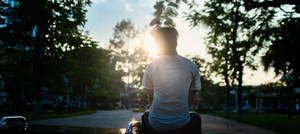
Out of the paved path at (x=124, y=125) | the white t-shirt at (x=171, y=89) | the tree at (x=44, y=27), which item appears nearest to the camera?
the white t-shirt at (x=171, y=89)

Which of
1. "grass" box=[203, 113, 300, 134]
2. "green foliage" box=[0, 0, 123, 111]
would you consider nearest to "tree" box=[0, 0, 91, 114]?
"green foliage" box=[0, 0, 123, 111]

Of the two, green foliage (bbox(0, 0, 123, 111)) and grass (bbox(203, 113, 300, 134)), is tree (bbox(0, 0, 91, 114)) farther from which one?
grass (bbox(203, 113, 300, 134))

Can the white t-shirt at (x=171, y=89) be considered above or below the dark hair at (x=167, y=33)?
below

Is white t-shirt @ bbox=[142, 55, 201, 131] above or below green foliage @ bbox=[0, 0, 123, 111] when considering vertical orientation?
below

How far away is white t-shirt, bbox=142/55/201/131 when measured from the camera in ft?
6.24

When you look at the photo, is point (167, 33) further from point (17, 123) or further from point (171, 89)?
point (17, 123)

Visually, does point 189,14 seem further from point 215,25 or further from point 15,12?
point 15,12

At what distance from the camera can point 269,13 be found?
9.09 metres

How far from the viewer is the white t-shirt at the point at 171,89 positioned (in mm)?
1903

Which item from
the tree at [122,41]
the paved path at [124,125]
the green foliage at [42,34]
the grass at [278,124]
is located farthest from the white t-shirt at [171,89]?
the tree at [122,41]

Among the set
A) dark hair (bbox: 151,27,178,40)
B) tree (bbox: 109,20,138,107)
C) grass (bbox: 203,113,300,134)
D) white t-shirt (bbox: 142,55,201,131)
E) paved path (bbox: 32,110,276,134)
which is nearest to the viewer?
white t-shirt (bbox: 142,55,201,131)

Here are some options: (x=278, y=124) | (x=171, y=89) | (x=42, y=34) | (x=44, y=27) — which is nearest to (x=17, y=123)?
(x=171, y=89)

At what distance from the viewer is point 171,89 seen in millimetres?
1928

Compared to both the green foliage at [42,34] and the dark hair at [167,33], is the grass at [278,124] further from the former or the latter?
the dark hair at [167,33]
